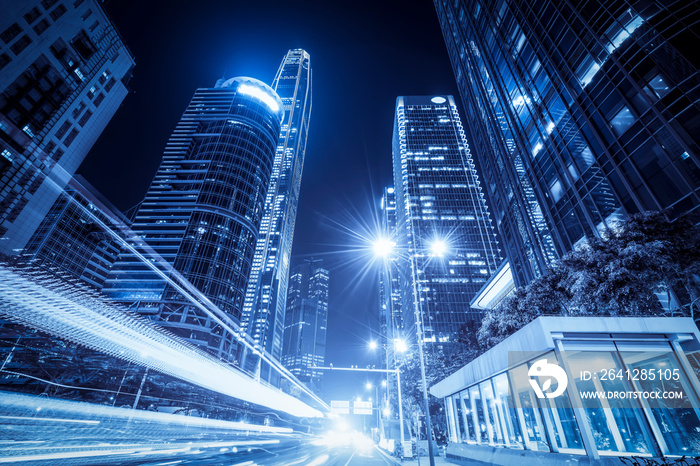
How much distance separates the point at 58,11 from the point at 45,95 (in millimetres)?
12740

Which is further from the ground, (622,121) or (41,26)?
(41,26)

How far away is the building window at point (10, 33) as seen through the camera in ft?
129

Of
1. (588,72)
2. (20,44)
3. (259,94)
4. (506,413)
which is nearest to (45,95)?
(20,44)

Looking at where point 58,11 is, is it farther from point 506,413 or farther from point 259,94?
point 259,94

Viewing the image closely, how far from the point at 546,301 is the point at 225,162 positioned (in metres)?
102

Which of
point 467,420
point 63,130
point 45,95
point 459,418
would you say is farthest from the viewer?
point 63,130

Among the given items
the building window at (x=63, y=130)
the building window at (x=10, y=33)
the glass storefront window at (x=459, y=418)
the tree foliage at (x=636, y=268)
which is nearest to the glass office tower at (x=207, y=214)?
the building window at (x=63, y=130)

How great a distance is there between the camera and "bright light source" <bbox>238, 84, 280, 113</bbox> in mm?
120381

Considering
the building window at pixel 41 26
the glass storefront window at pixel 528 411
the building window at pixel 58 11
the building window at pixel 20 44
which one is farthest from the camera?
the building window at pixel 58 11

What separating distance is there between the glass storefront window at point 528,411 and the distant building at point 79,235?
297ft

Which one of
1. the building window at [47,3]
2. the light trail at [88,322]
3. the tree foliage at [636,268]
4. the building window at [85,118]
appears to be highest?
the building window at [47,3]

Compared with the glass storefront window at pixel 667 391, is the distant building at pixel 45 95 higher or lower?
higher

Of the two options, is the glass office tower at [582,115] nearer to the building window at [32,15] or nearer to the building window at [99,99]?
the building window at [32,15]

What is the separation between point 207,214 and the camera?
91.6 metres
